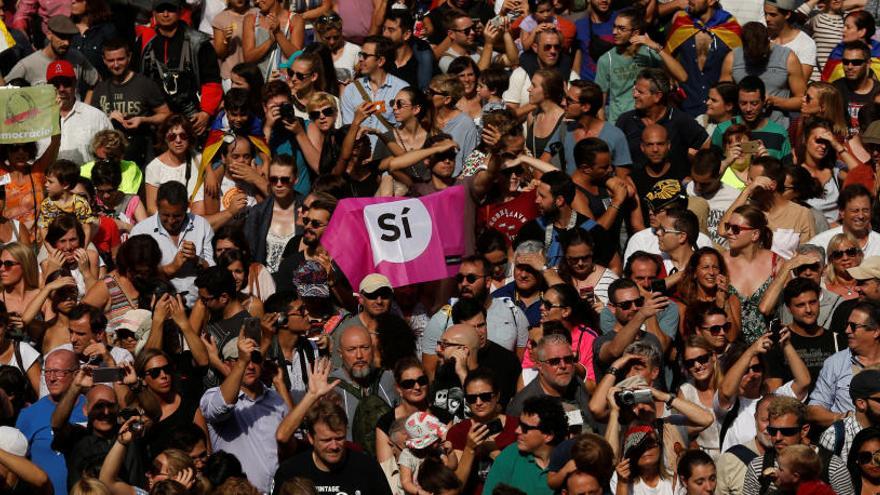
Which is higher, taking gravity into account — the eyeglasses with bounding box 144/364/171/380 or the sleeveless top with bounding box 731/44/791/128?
the eyeglasses with bounding box 144/364/171/380

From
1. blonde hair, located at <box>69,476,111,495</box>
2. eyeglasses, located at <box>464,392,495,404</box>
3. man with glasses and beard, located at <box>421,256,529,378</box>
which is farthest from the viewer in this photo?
man with glasses and beard, located at <box>421,256,529,378</box>

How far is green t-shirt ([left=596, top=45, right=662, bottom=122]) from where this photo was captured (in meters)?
19.0

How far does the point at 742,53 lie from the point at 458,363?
5.92m

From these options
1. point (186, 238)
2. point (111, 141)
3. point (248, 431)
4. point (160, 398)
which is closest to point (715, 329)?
point (248, 431)

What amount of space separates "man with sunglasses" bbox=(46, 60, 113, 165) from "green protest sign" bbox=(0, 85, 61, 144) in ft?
3.35

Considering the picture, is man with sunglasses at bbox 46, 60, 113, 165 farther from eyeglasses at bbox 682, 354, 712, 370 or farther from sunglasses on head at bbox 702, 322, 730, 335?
eyeglasses at bbox 682, 354, 712, 370

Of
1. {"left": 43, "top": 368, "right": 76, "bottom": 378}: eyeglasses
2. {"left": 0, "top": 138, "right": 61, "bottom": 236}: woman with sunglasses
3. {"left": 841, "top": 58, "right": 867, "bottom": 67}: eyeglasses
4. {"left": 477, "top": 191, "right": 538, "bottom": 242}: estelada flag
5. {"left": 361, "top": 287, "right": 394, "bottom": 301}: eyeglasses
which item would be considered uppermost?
{"left": 43, "top": 368, "right": 76, "bottom": 378}: eyeglasses

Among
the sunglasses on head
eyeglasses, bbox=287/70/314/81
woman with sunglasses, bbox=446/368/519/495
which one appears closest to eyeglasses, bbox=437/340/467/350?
woman with sunglasses, bbox=446/368/519/495

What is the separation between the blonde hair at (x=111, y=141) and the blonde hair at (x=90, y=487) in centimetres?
565

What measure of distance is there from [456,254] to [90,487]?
4.44 meters

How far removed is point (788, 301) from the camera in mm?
15078

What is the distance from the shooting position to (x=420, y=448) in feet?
43.5

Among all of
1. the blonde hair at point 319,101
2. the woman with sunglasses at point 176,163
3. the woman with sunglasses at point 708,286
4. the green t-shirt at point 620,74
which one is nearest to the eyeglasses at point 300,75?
the blonde hair at point 319,101

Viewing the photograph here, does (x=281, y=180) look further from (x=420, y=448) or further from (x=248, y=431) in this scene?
(x=420, y=448)
